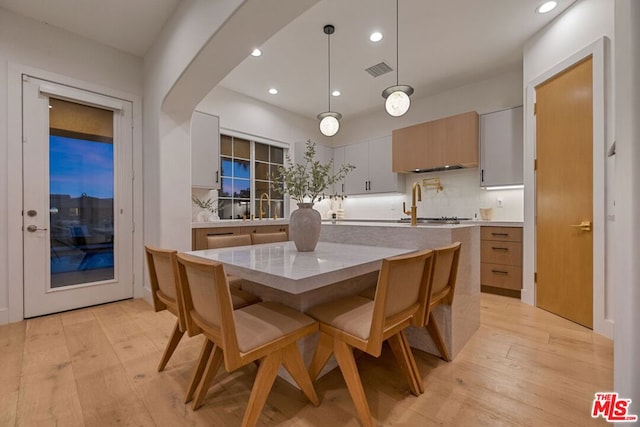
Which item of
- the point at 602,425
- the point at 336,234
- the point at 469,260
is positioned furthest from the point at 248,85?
the point at 602,425

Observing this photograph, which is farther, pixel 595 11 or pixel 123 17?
pixel 123 17

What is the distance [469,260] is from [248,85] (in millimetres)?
3876

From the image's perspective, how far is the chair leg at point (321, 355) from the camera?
1.49 meters

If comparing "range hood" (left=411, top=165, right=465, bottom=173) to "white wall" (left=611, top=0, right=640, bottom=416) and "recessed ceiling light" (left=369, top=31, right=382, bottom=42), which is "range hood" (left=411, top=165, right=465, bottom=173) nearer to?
"recessed ceiling light" (left=369, top=31, right=382, bottom=42)

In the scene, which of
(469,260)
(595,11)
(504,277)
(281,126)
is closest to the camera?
(469,260)

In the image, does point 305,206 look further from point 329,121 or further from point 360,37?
point 360,37

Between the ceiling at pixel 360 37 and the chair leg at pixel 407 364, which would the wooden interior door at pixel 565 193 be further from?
the chair leg at pixel 407 364

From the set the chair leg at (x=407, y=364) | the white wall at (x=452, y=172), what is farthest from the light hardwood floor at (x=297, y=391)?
the white wall at (x=452, y=172)

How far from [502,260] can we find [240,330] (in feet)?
11.2

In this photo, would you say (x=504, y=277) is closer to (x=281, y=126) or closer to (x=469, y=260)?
(x=469, y=260)

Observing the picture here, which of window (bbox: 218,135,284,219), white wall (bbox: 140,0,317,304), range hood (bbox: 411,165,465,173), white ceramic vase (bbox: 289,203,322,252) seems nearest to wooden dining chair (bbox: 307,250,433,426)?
white ceramic vase (bbox: 289,203,322,252)

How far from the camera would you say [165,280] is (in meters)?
1.57

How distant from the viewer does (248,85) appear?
420 centimetres

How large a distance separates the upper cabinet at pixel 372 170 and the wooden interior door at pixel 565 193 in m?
2.31
